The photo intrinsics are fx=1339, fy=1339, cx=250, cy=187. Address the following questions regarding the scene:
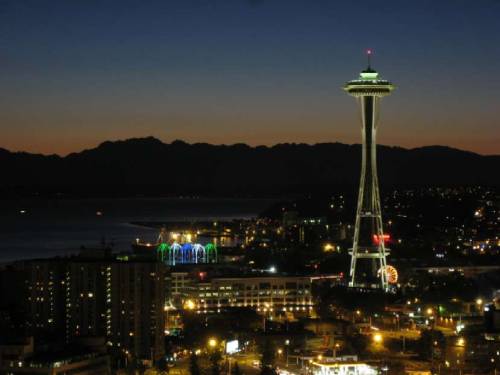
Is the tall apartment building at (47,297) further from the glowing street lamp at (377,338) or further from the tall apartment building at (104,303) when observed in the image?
the glowing street lamp at (377,338)

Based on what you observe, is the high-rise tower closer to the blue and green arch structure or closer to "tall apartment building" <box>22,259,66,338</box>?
"tall apartment building" <box>22,259,66,338</box>

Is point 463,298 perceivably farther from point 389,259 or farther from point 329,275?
point 389,259

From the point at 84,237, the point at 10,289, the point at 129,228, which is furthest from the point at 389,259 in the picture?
the point at 129,228

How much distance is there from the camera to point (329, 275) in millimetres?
30469

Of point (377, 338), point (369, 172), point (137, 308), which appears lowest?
point (377, 338)

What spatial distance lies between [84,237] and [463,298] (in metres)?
33.2

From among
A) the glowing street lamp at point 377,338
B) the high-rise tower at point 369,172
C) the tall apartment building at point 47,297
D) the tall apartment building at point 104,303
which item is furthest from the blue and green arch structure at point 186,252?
the glowing street lamp at point 377,338

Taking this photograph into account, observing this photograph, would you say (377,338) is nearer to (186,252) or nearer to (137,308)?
(137,308)

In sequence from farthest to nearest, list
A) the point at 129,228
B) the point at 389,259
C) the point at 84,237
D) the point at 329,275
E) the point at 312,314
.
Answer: the point at 129,228, the point at 84,237, the point at 389,259, the point at 329,275, the point at 312,314

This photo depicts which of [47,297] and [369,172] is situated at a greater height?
[369,172]

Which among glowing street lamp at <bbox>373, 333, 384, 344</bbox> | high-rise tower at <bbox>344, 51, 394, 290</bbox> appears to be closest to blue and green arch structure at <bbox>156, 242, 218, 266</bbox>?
high-rise tower at <bbox>344, 51, 394, 290</bbox>

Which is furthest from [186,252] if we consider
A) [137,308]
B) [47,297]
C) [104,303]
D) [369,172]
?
[137,308]

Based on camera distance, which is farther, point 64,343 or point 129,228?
point 129,228

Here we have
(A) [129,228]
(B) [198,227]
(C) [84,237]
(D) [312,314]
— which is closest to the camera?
(D) [312,314]
